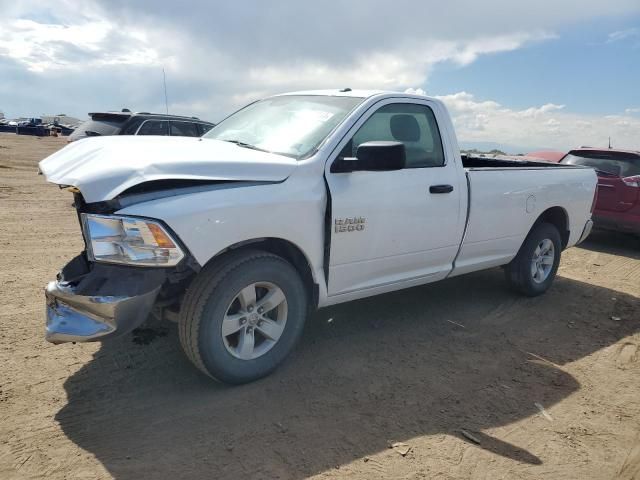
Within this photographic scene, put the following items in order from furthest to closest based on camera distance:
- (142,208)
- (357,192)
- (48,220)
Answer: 1. (48,220)
2. (357,192)
3. (142,208)

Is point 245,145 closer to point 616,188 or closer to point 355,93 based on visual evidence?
point 355,93

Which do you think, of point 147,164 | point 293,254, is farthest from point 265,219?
point 147,164

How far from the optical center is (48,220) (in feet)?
26.3

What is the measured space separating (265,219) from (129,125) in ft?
24.2

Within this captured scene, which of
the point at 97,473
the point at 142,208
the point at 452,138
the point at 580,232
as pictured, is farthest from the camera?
the point at 580,232

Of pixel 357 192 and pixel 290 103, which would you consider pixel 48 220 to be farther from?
pixel 357 192

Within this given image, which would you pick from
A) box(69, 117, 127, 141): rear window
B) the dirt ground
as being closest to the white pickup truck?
the dirt ground

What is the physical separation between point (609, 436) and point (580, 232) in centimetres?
356

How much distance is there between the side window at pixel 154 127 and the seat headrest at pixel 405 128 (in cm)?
678

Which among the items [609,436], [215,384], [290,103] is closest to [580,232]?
[609,436]

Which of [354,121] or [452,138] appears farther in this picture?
[452,138]

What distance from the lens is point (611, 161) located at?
8.88 m

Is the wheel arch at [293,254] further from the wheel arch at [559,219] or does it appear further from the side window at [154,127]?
the side window at [154,127]

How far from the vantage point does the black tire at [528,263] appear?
5.56 m
